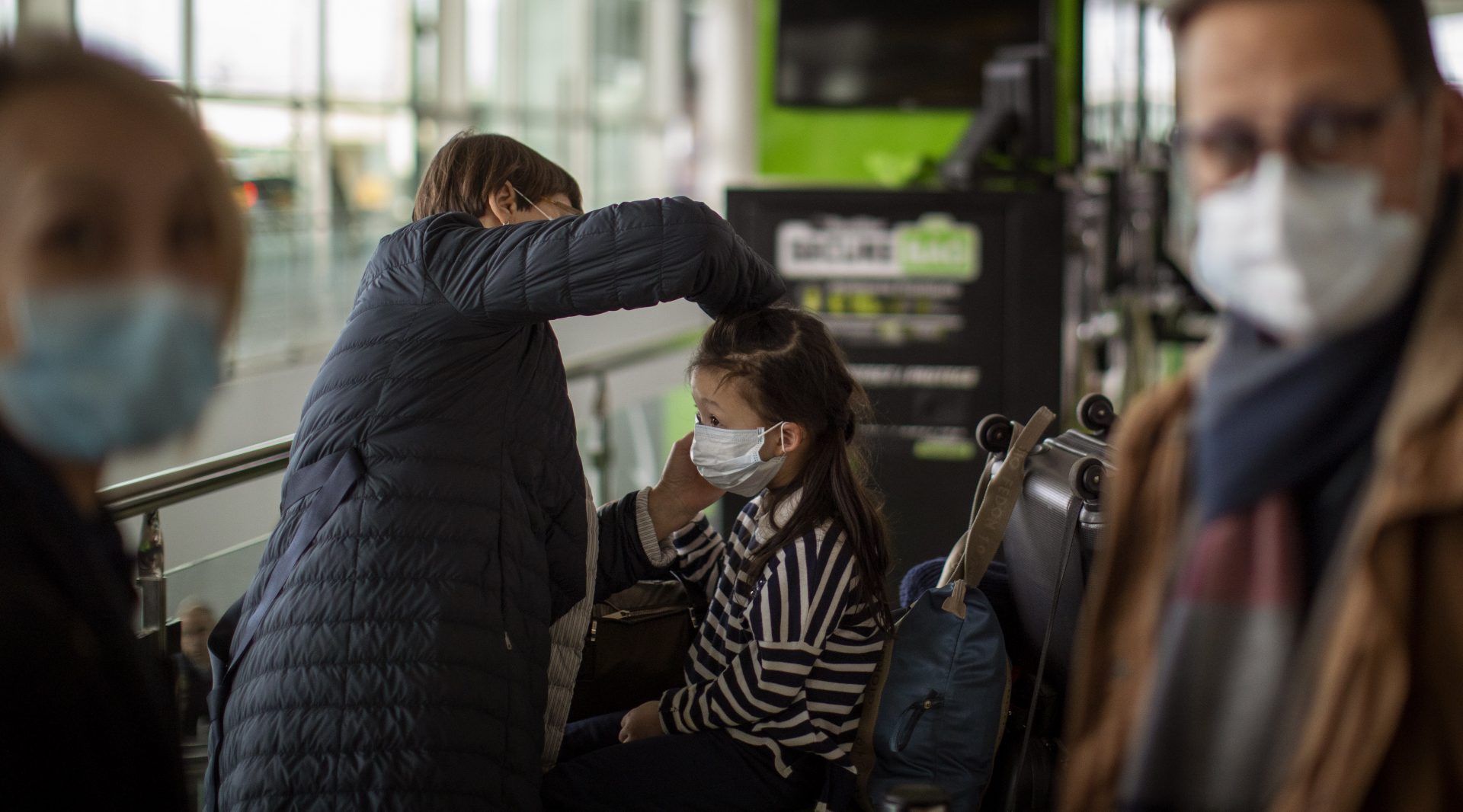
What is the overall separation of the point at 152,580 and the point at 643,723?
767 millimetres

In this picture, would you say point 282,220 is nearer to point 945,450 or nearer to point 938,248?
point 938,248

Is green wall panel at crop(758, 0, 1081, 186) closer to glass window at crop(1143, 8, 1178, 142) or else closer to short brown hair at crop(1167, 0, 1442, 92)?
glass window at crop(1143, 8, 1178, 142)

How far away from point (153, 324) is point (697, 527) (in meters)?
1.58

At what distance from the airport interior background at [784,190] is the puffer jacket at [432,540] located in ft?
0.98

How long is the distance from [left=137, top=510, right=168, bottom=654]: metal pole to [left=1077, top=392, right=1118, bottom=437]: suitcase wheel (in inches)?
54.8

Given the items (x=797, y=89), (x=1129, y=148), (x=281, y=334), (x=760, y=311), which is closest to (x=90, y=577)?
(x=760, y=311)

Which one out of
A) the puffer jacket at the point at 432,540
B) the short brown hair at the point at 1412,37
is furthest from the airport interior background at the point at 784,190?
the puffer jacket at the point at 432,540

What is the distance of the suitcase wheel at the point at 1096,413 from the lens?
2.06 meters

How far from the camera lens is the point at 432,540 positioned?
1.80 m

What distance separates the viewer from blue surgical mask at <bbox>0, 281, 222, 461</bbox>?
0.82 metres

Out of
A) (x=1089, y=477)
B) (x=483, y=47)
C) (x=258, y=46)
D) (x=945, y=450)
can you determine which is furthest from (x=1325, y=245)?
(x=483, y=47)

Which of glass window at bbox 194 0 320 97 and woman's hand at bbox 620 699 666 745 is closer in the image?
woman's hand at bbox 620 699 666 745

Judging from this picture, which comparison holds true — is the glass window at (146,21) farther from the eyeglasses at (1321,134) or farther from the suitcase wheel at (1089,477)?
the eyeglasses at (1321,134)

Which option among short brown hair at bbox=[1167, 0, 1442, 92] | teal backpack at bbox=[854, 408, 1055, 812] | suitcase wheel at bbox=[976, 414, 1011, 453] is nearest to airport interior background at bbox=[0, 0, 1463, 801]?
short brown hair at bbox=[1167, 0, 1442, 92]
